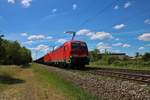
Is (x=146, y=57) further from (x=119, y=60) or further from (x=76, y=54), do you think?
(x=76, y=54)

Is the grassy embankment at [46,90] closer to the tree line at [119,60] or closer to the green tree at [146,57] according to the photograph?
the tree line at [119,60]

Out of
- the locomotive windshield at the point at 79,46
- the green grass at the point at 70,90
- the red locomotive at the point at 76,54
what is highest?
the locomotive windshield at the point at 79,46

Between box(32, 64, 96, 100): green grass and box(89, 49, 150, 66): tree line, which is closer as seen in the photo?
box(32, 64, 96, 100): green grass

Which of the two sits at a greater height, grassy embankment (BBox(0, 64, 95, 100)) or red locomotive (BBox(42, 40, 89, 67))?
red locomotive (BBox(42, 40, 89, 67))

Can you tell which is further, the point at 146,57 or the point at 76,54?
the point at 146,57

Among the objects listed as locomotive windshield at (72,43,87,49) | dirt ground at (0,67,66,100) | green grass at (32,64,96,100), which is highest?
locomotive windshield at (72,43,87,49)

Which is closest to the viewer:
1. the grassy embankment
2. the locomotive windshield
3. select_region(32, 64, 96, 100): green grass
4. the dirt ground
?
select_region(32, 64, 96, 100): green grass

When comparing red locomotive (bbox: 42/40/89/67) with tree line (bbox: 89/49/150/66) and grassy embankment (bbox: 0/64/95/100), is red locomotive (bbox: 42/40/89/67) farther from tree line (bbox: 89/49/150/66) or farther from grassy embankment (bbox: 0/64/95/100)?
tree line (bbox: 89/49/150/66)

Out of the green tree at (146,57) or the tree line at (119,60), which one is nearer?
the tree line at (119,60)

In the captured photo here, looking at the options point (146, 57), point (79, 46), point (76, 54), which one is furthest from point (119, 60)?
point (76, 54)

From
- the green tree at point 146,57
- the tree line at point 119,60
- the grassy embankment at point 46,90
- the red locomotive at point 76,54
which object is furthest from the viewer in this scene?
the green tree at point 146,57

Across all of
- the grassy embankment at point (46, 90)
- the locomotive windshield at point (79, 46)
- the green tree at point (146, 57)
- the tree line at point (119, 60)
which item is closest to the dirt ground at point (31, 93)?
the grassy embankment at point (46, 90)

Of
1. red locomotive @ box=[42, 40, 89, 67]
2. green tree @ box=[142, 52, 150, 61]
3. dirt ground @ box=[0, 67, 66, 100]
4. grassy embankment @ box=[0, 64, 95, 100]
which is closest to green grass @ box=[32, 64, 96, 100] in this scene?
grassy embankment @ box=[0, 64, 95, 100]

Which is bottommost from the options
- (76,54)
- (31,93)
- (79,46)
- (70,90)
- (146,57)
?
(31,93)
